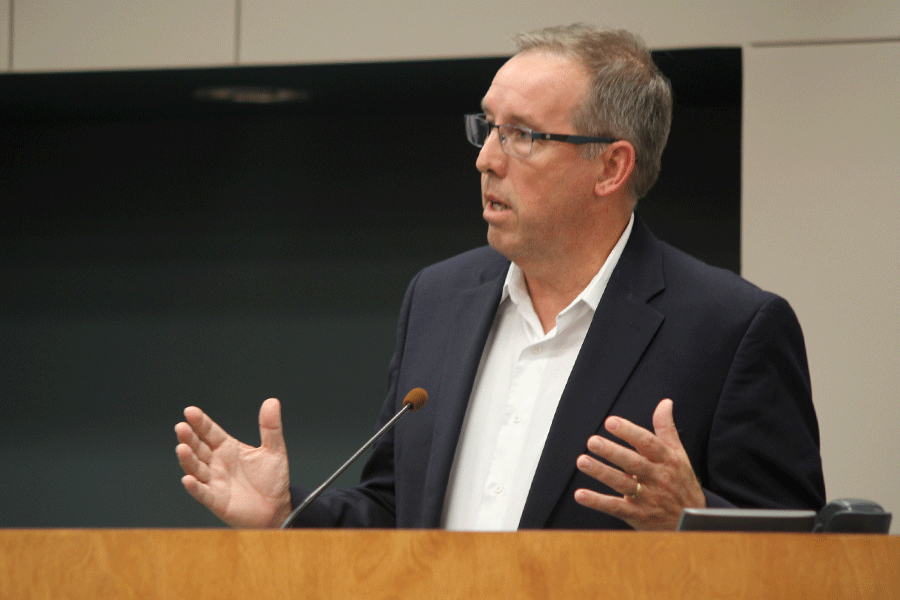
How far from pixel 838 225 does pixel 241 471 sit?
1.45 metres

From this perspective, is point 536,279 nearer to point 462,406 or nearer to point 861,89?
point 462,406

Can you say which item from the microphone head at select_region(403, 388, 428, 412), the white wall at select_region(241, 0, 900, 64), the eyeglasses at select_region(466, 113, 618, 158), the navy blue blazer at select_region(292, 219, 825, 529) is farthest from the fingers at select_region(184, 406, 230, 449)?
the white wall at select_region(241, 0, 900, 64)

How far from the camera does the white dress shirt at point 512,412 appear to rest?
1399mm

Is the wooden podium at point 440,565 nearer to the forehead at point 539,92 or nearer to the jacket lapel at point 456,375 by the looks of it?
the jacket lapel at point 456,375

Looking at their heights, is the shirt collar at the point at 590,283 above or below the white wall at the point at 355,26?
below

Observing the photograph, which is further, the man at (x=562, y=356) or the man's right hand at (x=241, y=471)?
the man at (x=562, y=356)

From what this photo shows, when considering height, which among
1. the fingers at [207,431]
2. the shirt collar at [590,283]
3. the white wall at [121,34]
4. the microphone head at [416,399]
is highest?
the white wall at [121,34]

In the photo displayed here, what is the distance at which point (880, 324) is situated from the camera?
2002 millimetres

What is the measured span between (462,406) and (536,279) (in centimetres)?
27

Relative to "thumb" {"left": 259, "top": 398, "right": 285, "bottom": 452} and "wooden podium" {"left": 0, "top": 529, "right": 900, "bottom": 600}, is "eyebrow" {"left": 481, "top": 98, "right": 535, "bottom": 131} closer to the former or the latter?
"thumb" {"left": 259, "top": 398, "right": 285, "bottom": 452}

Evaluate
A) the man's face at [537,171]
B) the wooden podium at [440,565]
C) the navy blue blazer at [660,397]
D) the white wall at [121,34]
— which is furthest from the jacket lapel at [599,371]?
the white wall at [121,34]

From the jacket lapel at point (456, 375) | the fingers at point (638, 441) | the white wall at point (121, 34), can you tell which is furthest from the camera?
the white wall at point (121, 34)

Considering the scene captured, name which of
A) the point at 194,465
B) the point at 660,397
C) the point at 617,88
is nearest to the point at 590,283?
the point at 660,397

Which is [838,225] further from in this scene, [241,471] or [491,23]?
[241,471]
